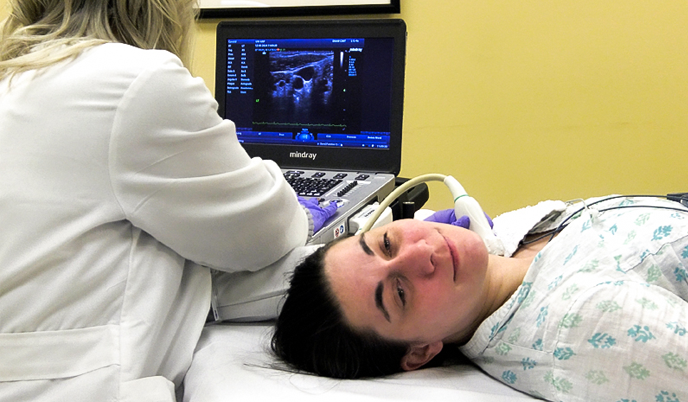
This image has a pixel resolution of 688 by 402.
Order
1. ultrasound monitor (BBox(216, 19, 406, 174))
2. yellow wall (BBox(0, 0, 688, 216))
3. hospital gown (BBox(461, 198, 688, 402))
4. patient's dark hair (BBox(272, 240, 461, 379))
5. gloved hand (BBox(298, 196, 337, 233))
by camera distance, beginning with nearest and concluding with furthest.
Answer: hospital gown (BBox(461, 198, 688, 402)), patient's dark hair (BBox(272, 240, 461, 379)), gloved hand (BBox(298, 196, 337, 233)), ultrasound monitor (BBox(216, 19, 406, 174)), yellow wall (BBox(0, 0, 688, 216))

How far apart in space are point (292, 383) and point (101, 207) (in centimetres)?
39

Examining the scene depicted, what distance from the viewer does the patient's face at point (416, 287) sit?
0.92 metres

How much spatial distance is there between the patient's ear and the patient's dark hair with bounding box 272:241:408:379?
0.05 ft

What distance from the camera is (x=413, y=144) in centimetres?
228

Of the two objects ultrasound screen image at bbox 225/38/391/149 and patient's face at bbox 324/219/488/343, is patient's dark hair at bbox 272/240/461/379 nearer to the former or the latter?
patient's face at bbox 324/219/488/343

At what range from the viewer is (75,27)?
2.93 feet

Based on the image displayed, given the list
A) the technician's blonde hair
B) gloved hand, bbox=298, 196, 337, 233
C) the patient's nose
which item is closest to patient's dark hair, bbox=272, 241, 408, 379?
the patient's nose

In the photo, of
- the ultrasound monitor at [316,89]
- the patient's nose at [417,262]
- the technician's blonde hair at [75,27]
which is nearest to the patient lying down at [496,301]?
the patient's nose at [417,262]

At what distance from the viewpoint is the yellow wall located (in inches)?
77.5

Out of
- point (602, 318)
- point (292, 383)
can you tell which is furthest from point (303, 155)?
point (602, 318)

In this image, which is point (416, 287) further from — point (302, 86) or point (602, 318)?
point (302, 86)

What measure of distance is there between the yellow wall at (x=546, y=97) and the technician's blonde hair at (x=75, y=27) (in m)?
1.41

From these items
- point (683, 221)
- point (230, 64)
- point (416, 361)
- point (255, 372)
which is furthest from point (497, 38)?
point (255, 372)

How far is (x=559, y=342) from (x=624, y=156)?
151cm
